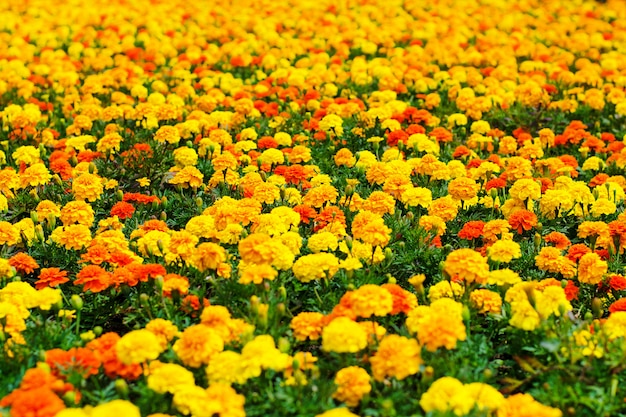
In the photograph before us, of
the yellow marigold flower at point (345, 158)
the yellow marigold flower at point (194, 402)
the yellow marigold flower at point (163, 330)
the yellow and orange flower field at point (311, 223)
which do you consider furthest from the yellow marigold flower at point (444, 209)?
the yellow marigold flower at point (194, 402)

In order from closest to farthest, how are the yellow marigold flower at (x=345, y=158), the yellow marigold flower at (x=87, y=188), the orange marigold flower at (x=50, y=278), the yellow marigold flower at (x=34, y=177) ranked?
1. the orange marigold flower at (x=50, y=278)
2. the yellow marigold flower at (x=87, y=188)
3. the yellow marigold flower at (x=34, y=177)
4. the yellow marigold flower at (x=345, y=158)

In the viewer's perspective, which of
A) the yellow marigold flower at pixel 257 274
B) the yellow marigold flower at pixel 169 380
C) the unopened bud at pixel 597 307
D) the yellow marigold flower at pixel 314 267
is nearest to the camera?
the yellow marigold flower at pixel 169 380

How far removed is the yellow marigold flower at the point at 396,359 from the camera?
3.10 m

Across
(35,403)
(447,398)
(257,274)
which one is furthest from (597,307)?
Answer: (35,403)

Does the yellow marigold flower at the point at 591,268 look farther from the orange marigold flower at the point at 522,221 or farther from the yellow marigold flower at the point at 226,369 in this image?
the yellow marigold flower at the point at 226,369

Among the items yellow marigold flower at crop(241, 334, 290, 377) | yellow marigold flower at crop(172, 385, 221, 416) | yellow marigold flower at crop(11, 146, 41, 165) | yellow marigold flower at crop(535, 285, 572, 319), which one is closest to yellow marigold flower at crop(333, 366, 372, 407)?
yellow marigold flower at crop(241, 334, 290, 377)

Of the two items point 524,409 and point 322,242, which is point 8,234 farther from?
point 524,409

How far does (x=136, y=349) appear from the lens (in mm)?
3135

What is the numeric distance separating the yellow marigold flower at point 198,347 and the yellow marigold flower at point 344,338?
1.49ft

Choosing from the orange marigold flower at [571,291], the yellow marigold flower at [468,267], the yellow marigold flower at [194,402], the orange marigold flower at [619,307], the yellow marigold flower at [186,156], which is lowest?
the yellow marigold flower at [194,402]

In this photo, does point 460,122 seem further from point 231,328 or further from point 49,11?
point 49,11

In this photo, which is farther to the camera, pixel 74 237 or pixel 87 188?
pixel 87 188

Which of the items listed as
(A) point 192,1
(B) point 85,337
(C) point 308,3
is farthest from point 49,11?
(B) point 85,337

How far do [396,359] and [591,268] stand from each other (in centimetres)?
147
